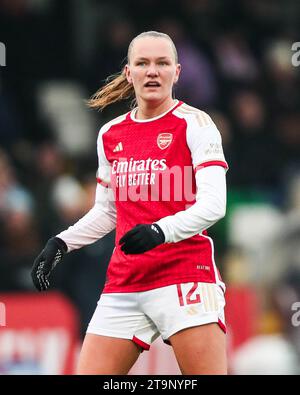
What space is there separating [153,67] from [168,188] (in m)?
0.57

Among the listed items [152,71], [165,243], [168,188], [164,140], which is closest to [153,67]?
[152,71]

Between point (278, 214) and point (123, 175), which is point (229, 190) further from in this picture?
point (123, 175)

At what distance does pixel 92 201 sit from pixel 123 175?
164 inches

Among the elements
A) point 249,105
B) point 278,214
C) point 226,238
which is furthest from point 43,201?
point 249,105

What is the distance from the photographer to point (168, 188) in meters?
5.44

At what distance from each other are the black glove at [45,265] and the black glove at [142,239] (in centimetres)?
72

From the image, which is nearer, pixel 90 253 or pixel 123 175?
pixel 123 175

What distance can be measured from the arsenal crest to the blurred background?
136cm

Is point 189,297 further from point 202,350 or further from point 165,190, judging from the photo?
point 165,190

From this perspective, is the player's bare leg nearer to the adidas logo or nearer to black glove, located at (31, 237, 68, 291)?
black glove, located at (31, 237, 68, 291)
